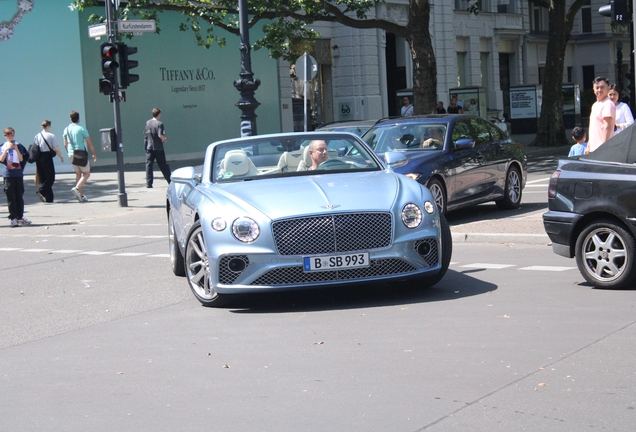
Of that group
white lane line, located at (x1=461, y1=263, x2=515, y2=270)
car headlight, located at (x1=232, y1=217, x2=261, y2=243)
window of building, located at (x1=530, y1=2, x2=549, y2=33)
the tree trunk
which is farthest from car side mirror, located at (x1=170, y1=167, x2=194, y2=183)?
window of building, located at (x1=530, y1=2, x2=549, y2=33)

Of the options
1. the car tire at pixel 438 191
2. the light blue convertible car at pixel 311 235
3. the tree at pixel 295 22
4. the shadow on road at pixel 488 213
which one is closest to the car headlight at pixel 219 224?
the light blue convertible car at pixel 311 235

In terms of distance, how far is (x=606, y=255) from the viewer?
27.9 feet

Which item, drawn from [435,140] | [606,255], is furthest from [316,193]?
[435,140]

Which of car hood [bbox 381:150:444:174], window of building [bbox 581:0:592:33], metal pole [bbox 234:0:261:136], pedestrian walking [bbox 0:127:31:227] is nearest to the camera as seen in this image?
car hood [bbox 381:150:444:174]

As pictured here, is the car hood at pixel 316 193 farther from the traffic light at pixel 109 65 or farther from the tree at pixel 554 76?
the tree at pixel 554 76

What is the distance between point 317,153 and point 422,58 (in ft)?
→ 60.3

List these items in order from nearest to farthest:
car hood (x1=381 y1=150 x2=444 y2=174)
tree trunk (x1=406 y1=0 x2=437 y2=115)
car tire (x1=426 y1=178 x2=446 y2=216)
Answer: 1. car hood (x1=381 y1=150 x2=444 y2=174)
2. car tire (x1=426 y1=178 x2=446 y2=216)
3. tree trunk (x1=406 y1=0 x2=437 y2=115)

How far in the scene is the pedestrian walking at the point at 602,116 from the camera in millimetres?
12664

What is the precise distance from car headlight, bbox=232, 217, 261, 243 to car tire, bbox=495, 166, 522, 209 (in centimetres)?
850

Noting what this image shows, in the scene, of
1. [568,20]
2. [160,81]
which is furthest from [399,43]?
[160,81]

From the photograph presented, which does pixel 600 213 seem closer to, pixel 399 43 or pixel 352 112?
pixel 352 112

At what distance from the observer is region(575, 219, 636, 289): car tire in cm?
833

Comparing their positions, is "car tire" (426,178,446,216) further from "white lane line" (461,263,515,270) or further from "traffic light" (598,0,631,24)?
"white lane line" (461,263,515,270)

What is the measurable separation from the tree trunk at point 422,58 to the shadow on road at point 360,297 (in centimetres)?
1832
